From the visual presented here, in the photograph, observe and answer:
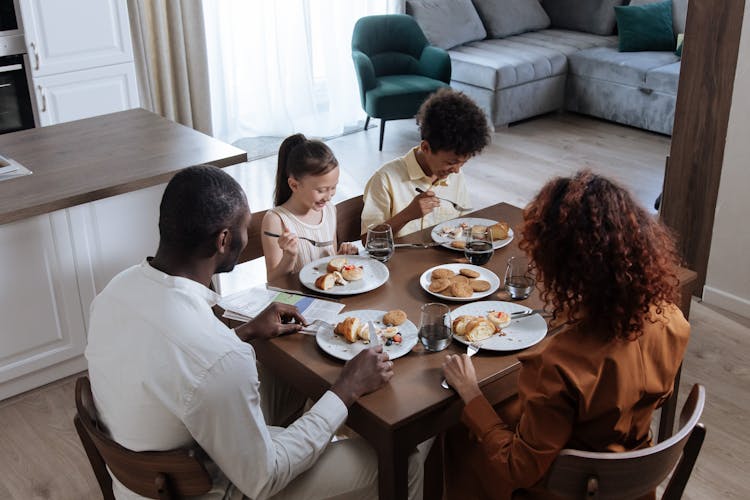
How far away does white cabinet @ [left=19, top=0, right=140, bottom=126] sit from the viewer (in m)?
4.06

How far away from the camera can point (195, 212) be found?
1.72m

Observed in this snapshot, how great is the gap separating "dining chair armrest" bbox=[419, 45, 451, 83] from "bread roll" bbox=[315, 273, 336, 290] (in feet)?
11.7

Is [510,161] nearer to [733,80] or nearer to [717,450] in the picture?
[733,80]

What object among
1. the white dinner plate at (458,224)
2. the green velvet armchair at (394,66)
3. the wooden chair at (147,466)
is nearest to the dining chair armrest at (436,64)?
the green velvet armchair at (394,66)

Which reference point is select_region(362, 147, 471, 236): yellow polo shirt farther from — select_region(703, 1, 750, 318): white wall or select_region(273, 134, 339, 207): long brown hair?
select_region(703, 1, 750, 318): white wall

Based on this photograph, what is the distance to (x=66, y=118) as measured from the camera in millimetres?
4281

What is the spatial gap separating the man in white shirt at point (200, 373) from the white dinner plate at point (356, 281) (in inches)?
14.7

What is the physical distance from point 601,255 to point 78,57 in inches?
134

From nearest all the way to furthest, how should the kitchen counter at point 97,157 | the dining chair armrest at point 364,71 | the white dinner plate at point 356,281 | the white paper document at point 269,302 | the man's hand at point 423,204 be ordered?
1. the white paper document at point 269,302
2. the white dinner plate at point 356,281
3. the man's hand at point 423,204
4. the kitchen counter at point 97,157
5. the dining chair armrest at point 364,71

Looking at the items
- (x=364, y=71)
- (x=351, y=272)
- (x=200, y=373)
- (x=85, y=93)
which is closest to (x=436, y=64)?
(x=364, y=71)

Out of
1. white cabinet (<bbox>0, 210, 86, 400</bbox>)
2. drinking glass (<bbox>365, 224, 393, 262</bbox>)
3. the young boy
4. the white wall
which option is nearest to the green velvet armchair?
the white wall

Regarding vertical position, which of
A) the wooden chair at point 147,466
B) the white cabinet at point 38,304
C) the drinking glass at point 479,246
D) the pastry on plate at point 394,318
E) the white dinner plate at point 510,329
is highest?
the drinking glass at point 479,246

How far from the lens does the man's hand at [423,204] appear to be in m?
2.56

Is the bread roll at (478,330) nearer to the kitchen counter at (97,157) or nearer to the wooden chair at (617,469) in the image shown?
the wooden chair at (617,469)
